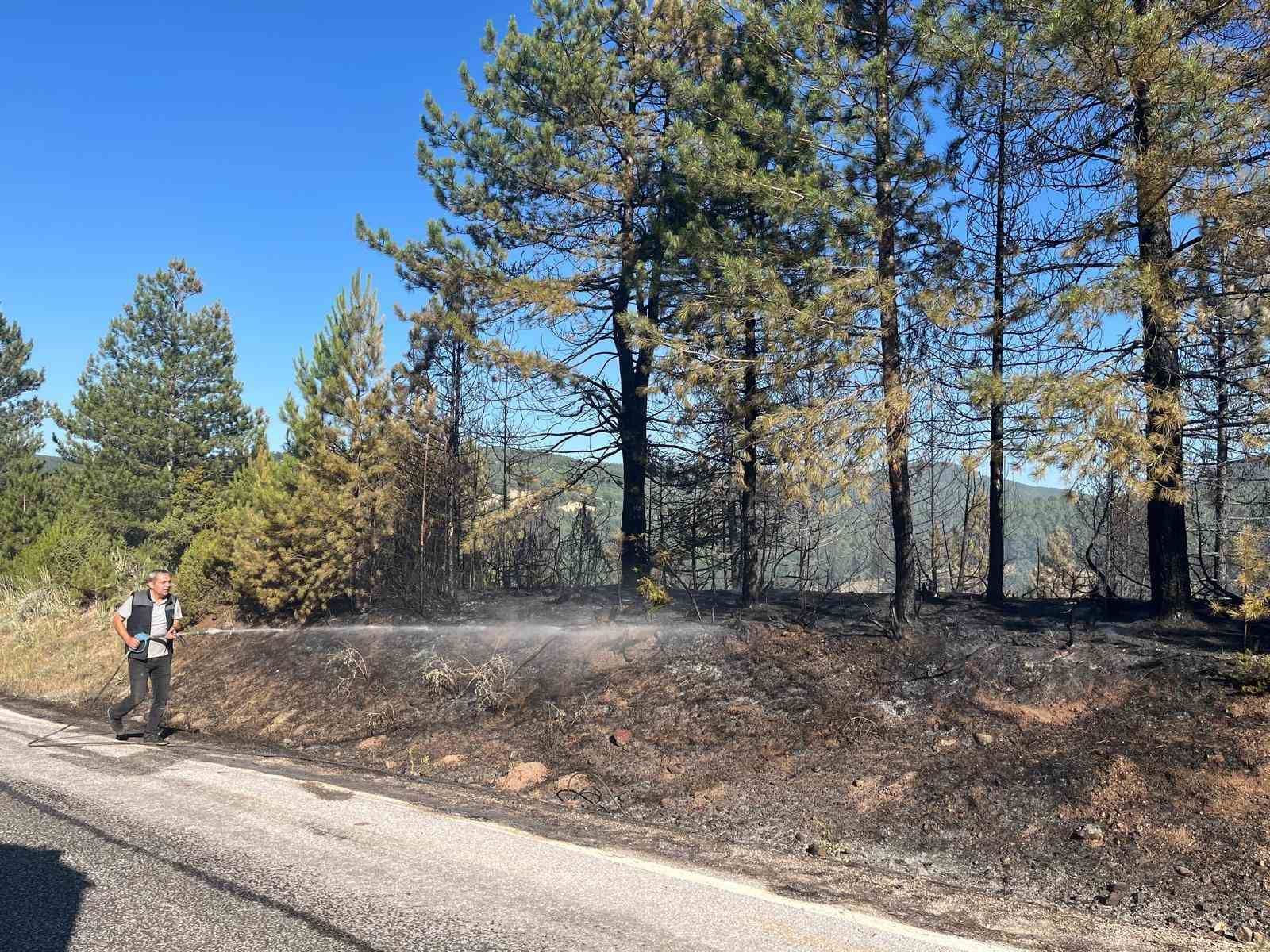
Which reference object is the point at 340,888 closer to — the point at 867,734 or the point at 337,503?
the point at 867,734

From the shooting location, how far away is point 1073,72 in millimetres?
8117

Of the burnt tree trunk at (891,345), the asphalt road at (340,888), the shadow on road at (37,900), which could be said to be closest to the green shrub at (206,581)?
the asphalt road at (340,888)

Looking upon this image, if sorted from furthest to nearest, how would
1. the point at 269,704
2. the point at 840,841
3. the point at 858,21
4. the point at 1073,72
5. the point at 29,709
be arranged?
the point at 29,709, the point at 269,704, the point at 858,21, the point at 1073,72, the point at 840,841

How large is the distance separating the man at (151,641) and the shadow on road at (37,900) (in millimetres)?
4473

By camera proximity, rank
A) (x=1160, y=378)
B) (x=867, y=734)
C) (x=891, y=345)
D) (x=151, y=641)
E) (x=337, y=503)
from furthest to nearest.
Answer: (x=337, y=503), (x=891, y=345), (x=151, y=641), (x=1160, y=378), (x=867, y=734)

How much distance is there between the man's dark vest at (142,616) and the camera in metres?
9.12

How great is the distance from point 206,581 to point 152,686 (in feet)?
31.0

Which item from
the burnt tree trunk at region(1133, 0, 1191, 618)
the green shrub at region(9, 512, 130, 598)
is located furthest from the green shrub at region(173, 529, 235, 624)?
the burnt tree trunk at region(1133, 0, 1191, 618)

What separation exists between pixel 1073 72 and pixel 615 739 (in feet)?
26.3

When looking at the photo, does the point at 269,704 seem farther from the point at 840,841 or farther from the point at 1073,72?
the point at 1073,72

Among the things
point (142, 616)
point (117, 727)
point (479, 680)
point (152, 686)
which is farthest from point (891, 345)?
point (117, 727)

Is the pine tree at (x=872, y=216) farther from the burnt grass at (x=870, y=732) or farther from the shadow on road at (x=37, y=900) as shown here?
the shadow on road at (x=37, y=900)

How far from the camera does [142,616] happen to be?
30.2 feet

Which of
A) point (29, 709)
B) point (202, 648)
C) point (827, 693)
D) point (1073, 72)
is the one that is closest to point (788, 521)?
point (827, 693)
